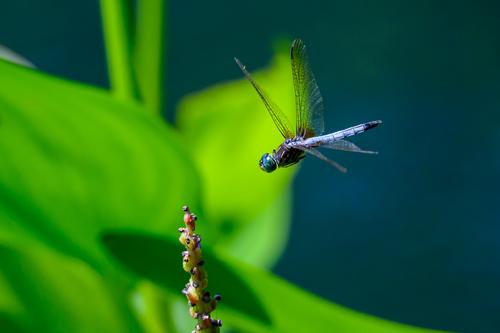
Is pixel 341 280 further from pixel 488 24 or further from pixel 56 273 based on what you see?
pixel 56 273

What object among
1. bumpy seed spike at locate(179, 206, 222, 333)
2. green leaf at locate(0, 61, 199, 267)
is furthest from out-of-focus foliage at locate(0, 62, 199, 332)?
bumpy seed spike at locate(179, 206, 222, 333)

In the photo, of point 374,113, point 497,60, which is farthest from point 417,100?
point 497,60

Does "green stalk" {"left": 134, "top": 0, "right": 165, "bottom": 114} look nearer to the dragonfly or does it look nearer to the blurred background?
the dragonfly

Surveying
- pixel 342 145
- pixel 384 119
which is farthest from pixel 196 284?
pixel 384 119

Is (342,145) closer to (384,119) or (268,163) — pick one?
(268,163)

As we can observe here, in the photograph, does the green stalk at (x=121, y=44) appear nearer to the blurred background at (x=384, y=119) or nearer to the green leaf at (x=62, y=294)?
the green leaf at (x=62, y=294)

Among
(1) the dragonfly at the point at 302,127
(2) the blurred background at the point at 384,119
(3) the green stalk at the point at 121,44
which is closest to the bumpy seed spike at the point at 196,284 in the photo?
(1) the dragonfly at the point at 302,127

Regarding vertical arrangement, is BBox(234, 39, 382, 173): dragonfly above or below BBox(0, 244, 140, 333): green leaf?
above
